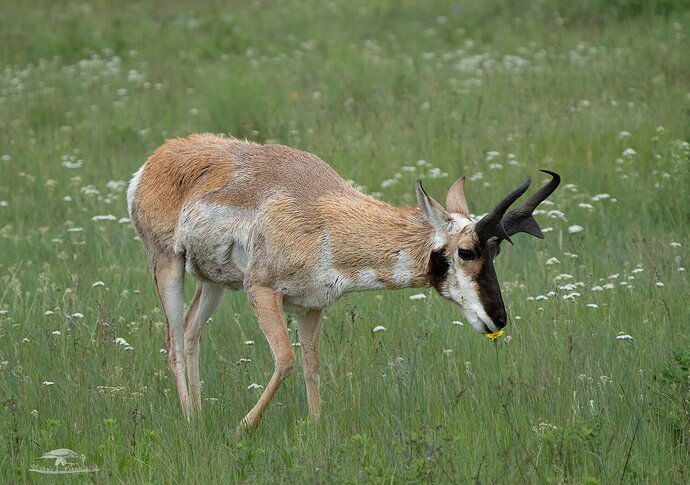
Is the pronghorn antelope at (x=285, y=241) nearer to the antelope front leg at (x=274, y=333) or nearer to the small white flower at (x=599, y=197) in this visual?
the antelope front leg at (x=274, y=333)

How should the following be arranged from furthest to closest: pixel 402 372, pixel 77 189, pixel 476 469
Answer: pixel 77 189 → pixel 402 372 → pixel 476 469

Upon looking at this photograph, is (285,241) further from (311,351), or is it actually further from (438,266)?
(438,266)

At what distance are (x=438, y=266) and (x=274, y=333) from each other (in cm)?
109

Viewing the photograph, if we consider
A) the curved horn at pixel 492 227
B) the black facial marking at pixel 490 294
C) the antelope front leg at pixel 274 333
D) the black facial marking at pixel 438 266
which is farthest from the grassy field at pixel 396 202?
the curved horn at pixel 492 227

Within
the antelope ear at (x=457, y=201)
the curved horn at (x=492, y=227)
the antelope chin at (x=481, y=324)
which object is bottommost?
the antelope chin at (x=481, y=324)

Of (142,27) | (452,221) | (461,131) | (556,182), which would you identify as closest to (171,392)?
(452,221)

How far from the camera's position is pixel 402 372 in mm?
6680

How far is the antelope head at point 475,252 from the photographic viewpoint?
6.39 metres

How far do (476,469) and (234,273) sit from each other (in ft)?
8.03

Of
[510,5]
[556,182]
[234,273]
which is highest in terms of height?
[510,5]

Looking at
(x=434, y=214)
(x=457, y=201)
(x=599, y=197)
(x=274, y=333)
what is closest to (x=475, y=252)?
(x=434, y=214)

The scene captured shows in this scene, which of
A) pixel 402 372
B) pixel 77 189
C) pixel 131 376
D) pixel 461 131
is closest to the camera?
pixel 402 372

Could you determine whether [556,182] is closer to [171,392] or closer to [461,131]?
[171,392]

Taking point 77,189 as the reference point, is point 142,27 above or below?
above
